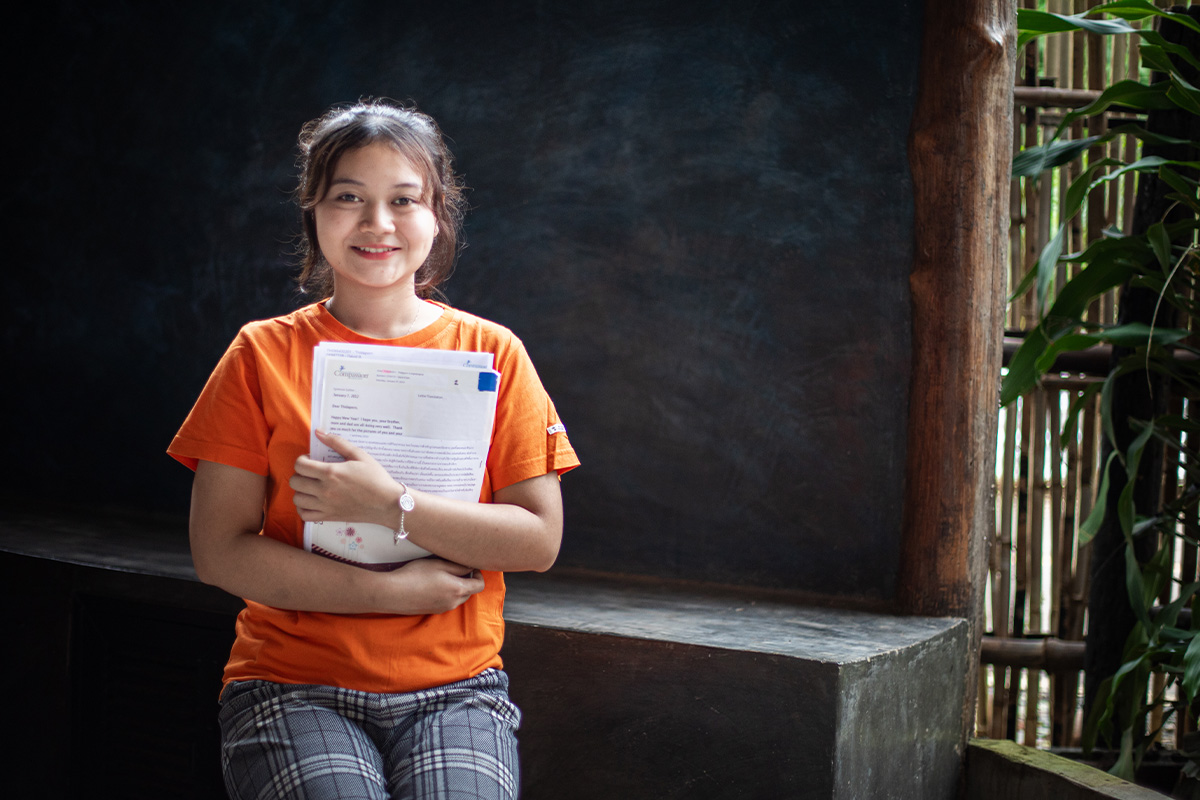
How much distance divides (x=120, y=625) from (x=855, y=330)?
1.79m

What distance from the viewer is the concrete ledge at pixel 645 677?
173cm

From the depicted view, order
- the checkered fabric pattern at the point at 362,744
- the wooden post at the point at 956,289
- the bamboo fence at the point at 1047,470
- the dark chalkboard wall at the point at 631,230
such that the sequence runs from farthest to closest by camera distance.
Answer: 1. the bamboo fence at the point at 1047,470
2. the dark chalkboard wall at the point at 631,230
3. the wooden post at the point at 956,289
4. the checkered fabric pattern at the point at 362,744

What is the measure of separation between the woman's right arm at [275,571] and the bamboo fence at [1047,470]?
199 centimetres

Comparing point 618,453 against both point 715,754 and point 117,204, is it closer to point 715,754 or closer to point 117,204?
point 715,754

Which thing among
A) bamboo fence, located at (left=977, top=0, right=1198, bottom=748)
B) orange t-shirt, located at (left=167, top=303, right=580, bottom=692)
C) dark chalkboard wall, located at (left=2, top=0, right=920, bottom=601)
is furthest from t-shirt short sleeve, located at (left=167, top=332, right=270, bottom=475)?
bamboo fence, located at (left=977, top=0, right=1198, bottom=748)

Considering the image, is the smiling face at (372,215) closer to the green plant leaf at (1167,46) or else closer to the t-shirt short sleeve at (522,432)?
the t-shirt short sleeve at (522,432)

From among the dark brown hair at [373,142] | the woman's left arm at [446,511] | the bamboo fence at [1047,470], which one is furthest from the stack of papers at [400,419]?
the bamboo fence at [1047,470]

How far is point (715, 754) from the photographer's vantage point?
177 centimetres

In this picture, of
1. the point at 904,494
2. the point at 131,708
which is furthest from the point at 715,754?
the point at 131,708

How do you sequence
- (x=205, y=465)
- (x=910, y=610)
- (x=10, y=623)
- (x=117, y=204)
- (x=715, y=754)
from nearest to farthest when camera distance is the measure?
(x=205, y=465) < (x=715, y=754) < (x=910, y=610) < (x=10, y=623) < (x=117, y=204)

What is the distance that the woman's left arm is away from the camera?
121 cm

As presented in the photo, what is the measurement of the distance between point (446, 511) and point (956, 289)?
1282 mm

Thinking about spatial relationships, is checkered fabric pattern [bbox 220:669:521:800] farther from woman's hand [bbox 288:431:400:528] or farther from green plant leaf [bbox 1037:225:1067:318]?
green plant leaf [bbox 1037:225:1067:318]

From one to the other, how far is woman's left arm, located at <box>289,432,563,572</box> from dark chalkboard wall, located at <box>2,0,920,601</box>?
3.06ft
